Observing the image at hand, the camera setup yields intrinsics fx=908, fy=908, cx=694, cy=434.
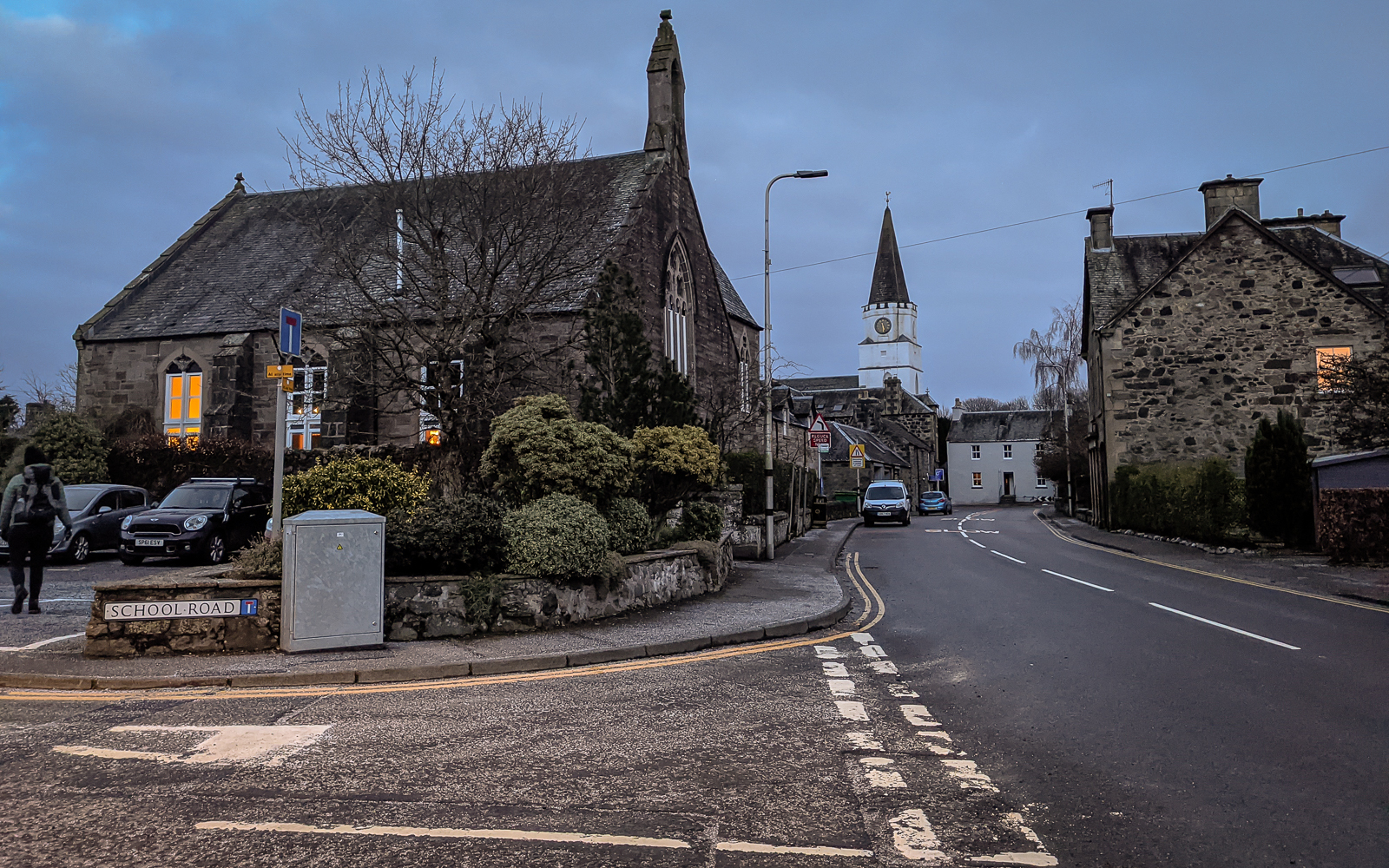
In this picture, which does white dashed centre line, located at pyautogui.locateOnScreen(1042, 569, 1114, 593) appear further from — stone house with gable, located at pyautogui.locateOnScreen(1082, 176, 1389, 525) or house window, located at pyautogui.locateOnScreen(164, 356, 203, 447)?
house window, located at pyautogui.locateOnScreen(164, 356, 203, 447)

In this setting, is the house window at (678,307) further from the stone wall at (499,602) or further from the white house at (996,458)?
the white house at (996,458)

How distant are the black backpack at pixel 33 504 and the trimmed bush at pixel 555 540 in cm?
573

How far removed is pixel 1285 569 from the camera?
1742 cm

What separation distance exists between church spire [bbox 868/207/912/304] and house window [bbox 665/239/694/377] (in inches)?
3220

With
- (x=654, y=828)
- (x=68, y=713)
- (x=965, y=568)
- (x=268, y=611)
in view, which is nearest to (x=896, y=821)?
(x=654, y=828)

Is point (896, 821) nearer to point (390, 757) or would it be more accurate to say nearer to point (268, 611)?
point (390, 757)

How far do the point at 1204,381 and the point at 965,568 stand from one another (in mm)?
15349

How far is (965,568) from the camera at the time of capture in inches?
749

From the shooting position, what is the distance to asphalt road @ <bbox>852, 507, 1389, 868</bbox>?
14.3ft

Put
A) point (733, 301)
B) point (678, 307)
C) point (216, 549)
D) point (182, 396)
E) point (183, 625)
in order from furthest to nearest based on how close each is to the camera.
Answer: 1. point (733, 301)
2. point (678, 307)
3. point (182, 396)
4. point (216, 549)
5. point (183, 625)

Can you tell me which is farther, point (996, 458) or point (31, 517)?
point (996, 458)

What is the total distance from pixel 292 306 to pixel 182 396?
5.41 metres

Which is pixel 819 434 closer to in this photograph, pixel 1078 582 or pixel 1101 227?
pixel 1078 582

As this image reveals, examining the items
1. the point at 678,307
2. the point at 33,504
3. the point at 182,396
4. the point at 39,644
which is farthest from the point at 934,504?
the point at 39,644
